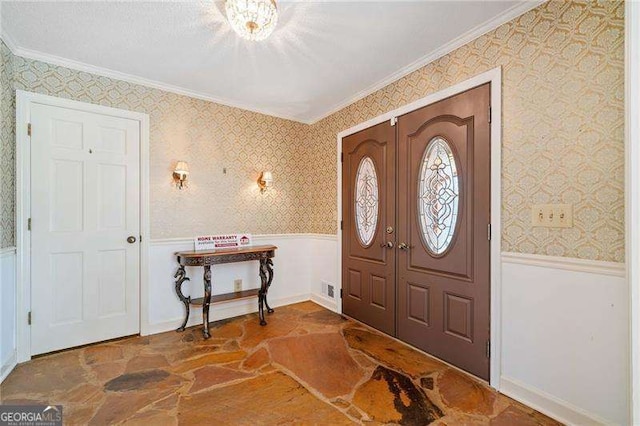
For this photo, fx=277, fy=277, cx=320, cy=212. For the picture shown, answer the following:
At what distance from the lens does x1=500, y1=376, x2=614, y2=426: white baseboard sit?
1630 millimetres

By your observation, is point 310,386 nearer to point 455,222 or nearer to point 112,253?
point 455,222

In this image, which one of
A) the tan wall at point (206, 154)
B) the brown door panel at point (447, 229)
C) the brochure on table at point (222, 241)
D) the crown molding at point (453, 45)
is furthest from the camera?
the brochure on table at point (222, 241)

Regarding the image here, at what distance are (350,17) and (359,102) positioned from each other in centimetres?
134

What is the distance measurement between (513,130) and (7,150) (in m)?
4.02

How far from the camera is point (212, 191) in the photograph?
11.2 feet

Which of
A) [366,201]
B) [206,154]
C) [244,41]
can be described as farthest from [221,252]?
[244,41]

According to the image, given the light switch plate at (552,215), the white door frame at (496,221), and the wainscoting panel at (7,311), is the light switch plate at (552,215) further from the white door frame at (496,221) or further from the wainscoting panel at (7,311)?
the wainscoting panel at (7,311)

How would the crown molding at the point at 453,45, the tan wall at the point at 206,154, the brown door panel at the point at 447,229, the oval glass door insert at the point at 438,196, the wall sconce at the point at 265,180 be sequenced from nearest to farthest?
the crown molding at the point at 453,45 < the brown door panel at the point at 447,229 < the oval glass door insert at the point at 438,196 < the tan wall at the point at 206,154 < the wall sconce at the point at 265,180

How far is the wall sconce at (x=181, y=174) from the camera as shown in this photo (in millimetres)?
3061

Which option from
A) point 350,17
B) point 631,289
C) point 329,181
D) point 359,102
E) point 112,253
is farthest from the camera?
point 329,181

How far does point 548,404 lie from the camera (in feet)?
5.84

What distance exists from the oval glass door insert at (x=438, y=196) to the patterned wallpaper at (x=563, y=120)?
40 cm

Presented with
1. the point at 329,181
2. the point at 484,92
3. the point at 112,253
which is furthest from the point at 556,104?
the point at 112,253

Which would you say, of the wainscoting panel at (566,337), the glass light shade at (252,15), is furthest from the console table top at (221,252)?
the wainscoting panel at (566,337)
